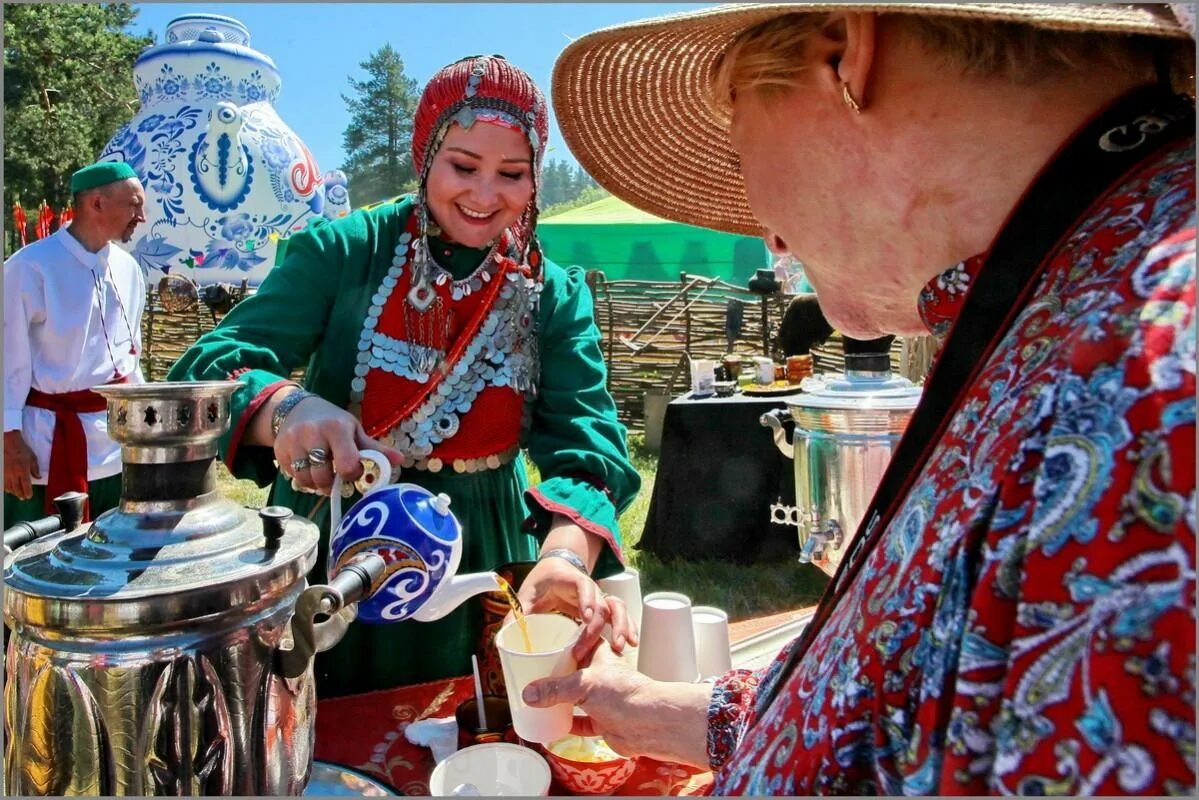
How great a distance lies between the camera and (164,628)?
0.78 meters

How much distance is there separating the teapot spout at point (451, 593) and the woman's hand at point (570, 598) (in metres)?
0.22

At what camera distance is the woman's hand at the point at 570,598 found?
140cm

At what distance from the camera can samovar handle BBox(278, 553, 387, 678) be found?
0.86 meters

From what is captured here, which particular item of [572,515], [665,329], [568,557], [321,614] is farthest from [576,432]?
[665,329]

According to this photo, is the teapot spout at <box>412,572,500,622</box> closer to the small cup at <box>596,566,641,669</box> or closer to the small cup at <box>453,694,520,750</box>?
the small cup at <box>453,694,520,750</box>

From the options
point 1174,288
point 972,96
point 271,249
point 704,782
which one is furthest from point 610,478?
point 271,249

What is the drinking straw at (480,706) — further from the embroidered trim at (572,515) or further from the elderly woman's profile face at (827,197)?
the elderly woman's profile face at (827,197)

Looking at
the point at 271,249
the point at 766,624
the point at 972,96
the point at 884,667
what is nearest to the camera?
the point at 884,667

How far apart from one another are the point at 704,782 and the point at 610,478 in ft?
2.22

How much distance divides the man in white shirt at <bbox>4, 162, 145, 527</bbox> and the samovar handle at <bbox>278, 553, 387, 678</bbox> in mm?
3111

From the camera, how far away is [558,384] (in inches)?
73.2

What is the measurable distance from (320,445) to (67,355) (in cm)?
297

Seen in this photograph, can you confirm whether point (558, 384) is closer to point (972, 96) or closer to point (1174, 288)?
point (972, 96)

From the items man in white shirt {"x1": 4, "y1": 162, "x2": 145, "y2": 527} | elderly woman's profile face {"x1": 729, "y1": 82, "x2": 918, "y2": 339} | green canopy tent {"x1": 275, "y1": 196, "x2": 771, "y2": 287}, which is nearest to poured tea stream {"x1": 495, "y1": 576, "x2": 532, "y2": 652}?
elderly woman's profile face {"x1": 729, "y1": 82, "x2": 918, "y2": 339}
